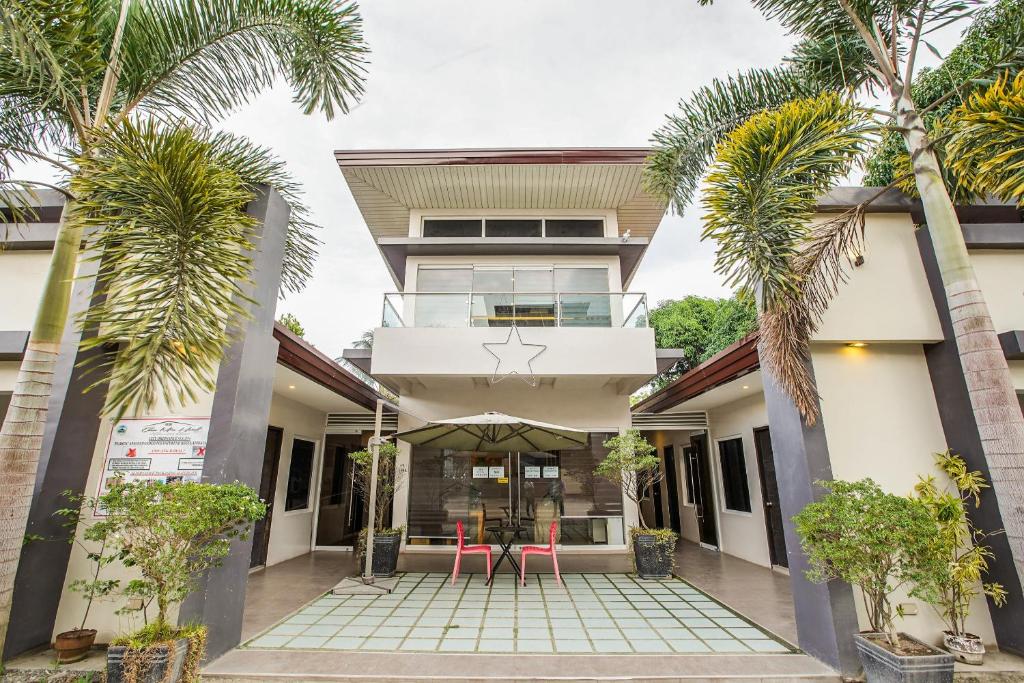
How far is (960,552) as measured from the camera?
3973 mm

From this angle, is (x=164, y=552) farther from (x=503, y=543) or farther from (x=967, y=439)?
(x=967, y=439)

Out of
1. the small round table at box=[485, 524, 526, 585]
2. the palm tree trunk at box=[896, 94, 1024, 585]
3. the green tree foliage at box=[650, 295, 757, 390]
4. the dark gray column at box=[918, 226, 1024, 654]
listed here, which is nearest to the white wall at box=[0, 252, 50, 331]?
the small round table at box=[485, 524, 526, 585]

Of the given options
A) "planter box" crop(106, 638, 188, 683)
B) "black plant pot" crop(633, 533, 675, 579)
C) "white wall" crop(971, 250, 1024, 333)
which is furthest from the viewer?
"black plant pot" crop(633, 533, 675, 579)

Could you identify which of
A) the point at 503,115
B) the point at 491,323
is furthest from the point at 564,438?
the point at 503,115

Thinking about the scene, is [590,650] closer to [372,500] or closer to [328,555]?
[372,500]

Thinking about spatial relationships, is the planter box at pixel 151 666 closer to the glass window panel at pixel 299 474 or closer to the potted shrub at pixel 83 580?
the potted shrub at pixel 83 580

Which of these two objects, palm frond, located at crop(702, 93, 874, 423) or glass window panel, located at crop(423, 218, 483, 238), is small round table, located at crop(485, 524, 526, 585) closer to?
palm frond, located at crop(702, 93, 874, 423)

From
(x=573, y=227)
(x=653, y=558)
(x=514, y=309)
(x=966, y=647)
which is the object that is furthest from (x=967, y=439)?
(x=573, y=227)

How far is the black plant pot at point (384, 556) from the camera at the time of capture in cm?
659

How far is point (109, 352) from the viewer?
4.22 m

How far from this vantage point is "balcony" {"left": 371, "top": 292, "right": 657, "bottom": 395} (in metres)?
6.88

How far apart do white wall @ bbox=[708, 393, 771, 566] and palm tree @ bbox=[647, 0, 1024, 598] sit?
4137mm

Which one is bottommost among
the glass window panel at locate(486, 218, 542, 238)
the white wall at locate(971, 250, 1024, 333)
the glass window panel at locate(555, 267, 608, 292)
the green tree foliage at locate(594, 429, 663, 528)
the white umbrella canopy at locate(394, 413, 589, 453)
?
the green tree foliage at locate(594, 429, 663, 528)

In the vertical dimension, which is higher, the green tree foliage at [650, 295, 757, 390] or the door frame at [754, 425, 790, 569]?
the green tree foliage at [650, 295, 757, 390]
